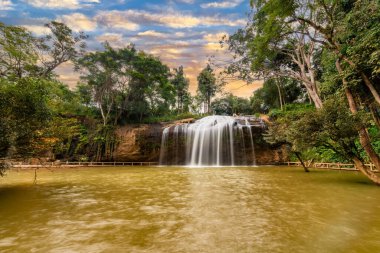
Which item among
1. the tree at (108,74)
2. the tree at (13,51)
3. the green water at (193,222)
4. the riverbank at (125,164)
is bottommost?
the green water at (193,222)

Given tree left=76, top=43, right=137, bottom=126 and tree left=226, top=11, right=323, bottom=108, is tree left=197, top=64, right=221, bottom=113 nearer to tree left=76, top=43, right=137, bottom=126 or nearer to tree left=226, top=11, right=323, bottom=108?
tree left=76, top=43, right=137, bottom=126

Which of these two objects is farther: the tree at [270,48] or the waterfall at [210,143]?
the waterfall at [210,143]

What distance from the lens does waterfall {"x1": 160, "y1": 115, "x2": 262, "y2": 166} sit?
21828 millimetres

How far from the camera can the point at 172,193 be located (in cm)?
777

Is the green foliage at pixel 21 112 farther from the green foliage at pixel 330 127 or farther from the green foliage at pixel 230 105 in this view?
the green foliage at pixel 230 105

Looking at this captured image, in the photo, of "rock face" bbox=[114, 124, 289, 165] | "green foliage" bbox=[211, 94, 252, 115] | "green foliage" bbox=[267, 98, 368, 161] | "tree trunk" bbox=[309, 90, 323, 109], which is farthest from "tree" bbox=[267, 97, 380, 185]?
"green foliage" bbox=[211, 94, 252, 115]

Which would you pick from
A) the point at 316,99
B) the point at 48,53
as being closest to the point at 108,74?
the point at 48,53

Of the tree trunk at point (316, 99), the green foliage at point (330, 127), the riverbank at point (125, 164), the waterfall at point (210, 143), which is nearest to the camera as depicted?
the green foliage at point (330, 127)

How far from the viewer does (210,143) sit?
23031mm

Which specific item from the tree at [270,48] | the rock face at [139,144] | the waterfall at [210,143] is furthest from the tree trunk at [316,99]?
the rock face at [139,144]

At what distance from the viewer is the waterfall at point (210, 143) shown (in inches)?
859

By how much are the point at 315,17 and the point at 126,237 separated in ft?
45.2

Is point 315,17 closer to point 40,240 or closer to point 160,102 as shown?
point 40,240

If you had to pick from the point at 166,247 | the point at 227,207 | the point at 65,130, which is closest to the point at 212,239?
the point at 166,247
